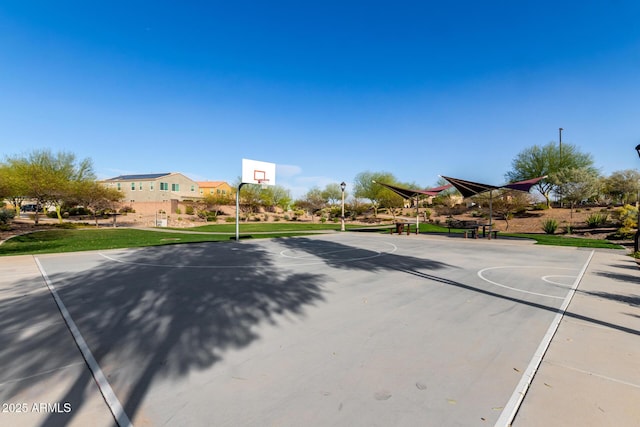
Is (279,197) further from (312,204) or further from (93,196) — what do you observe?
(93,196)

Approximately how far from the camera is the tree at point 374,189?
45.7 metres

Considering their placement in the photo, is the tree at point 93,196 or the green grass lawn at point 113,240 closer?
the green grass lawn at point 113,240

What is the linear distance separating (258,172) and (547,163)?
118 feet

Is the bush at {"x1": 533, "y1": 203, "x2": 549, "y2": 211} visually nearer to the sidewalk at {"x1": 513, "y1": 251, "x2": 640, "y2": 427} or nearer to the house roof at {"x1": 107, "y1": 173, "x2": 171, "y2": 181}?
the sidewalk at {"x1": 513, "y1": 251, "x2": 640, "y2": 427}

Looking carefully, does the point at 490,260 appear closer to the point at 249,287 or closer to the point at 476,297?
the point at 476,297

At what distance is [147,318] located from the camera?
15.4 feet

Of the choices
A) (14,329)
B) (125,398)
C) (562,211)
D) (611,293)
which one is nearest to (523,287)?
(611,293)

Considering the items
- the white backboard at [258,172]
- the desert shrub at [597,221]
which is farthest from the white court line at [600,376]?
the desert shrub at [597,221]

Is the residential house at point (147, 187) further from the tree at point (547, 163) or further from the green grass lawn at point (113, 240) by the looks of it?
the tree at point (547, 163)

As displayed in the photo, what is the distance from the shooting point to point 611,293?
6.25 m

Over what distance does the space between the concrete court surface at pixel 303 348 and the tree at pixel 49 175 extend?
2145cm

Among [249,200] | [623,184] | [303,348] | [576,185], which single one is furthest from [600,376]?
[249,200]

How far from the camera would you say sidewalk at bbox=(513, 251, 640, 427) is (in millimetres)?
2434

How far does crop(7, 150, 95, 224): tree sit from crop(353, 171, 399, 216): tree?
3789 centimetres
